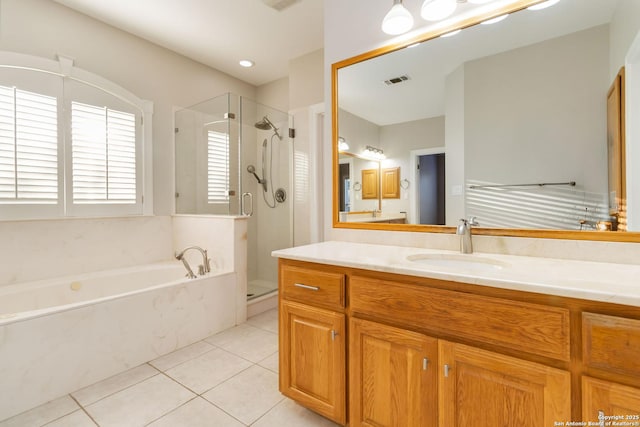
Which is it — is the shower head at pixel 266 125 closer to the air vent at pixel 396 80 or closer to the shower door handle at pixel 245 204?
the shower door handle at pixel 245 204

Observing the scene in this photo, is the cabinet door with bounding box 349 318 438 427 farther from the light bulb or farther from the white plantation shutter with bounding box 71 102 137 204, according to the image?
the white plantation shutter with bounding box 71 102 137 204

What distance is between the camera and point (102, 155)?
2.65 m

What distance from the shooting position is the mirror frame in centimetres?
122

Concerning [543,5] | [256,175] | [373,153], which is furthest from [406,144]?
[256,175]

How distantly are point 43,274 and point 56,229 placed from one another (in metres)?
0.38

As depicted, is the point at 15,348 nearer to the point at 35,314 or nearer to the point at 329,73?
the point at 35,314

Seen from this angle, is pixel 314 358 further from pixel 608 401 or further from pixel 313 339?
pixel 608 401

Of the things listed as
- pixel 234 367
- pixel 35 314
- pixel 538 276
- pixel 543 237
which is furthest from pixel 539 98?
pixel 35 314

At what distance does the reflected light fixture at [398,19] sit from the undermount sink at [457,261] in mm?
1260

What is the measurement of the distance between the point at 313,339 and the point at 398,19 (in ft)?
5.75

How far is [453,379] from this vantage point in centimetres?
103

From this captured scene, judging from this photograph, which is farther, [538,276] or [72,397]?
[72,397]

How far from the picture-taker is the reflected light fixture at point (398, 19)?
5.00 ft

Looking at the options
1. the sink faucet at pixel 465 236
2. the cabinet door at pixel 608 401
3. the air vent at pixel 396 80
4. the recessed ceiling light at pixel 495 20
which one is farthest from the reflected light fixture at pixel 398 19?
the cabinet door at pixel 608 401
